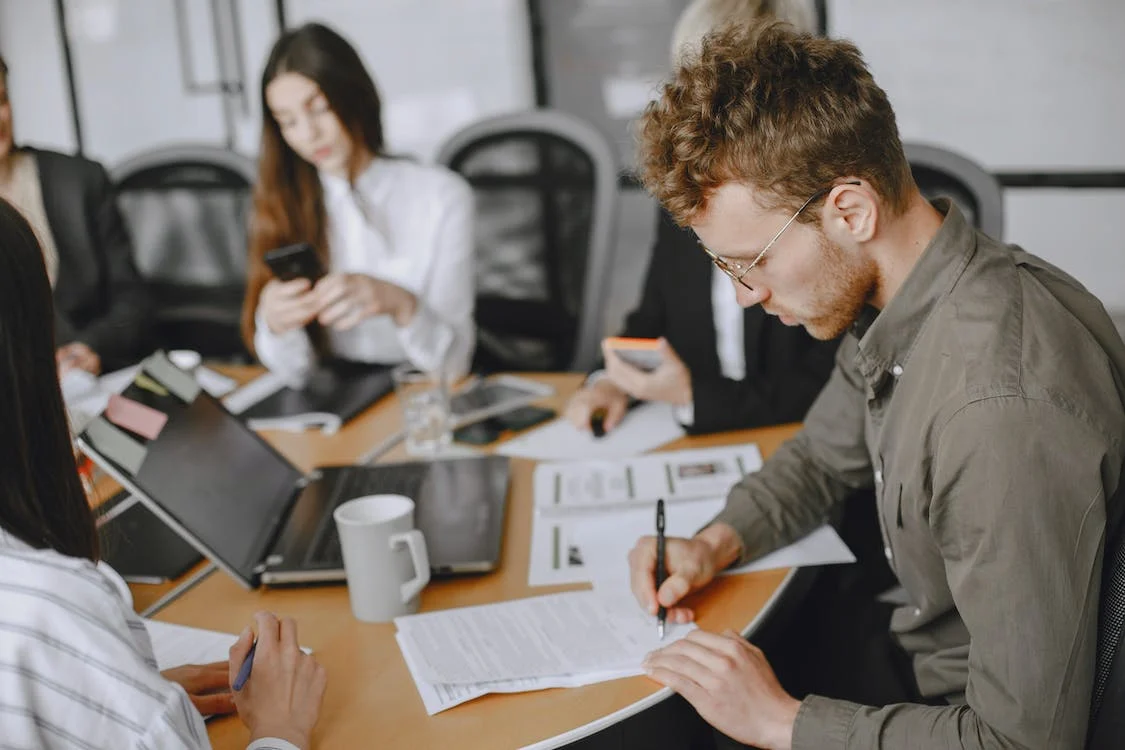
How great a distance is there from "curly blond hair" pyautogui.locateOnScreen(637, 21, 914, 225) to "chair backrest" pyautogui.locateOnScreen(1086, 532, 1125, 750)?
1.25ft

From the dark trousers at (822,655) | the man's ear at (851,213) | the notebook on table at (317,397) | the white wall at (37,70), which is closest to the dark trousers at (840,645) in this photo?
the dark trousers at (822,655)

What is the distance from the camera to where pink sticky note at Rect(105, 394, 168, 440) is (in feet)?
3.99

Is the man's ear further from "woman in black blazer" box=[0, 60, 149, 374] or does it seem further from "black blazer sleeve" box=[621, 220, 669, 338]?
"woman in black blazer" box=[0, 60, 149, 374]

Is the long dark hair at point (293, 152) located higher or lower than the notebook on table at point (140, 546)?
higher

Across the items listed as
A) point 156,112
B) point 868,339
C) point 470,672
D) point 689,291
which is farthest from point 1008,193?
point 156,112

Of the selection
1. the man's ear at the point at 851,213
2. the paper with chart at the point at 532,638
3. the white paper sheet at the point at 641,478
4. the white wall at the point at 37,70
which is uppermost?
the white wall at the point at 37,70

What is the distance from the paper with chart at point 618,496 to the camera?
1294 mm

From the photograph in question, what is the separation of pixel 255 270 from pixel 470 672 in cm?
129

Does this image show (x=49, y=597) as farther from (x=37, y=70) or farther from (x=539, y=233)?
(x=37, y=70)

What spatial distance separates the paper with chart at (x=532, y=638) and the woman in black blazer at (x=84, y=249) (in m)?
1.46

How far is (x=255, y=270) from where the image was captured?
2109 millimetres

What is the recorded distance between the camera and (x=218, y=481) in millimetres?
1321

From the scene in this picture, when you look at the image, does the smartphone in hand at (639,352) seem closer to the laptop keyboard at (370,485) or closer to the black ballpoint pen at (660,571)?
the laptop keyboard at (370,485)

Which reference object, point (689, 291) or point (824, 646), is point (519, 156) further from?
point (824, 646)
